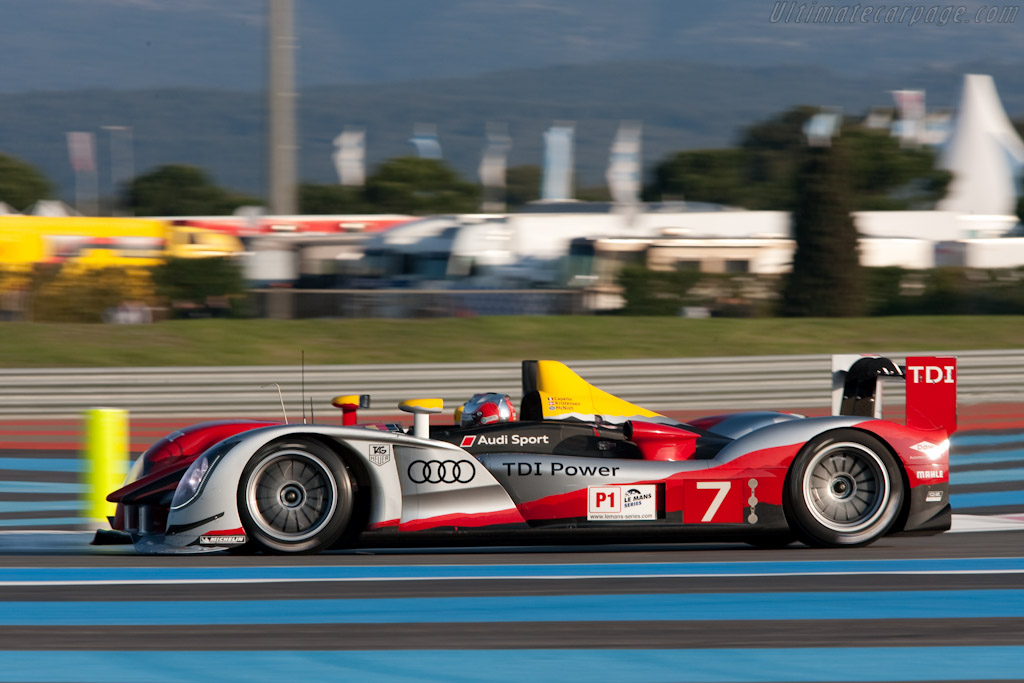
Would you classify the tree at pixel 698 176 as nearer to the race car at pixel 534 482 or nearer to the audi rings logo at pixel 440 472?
the race car at pixel 534 482

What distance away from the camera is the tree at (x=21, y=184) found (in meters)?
73.9

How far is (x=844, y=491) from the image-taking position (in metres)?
6.13

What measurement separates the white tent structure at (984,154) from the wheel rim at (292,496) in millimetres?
60076

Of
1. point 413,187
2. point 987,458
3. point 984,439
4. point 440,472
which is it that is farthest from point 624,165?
point 440,472

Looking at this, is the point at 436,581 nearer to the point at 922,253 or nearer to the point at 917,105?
the point at 922,253

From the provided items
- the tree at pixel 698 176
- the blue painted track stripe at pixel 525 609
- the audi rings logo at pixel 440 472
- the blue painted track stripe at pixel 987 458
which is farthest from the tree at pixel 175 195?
the blue painted track stripe at pixel 525 609

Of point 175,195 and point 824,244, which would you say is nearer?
point 824,244

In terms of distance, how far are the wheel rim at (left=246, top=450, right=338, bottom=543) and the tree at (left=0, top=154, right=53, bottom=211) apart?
7240 cm

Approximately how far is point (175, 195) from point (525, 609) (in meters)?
75.6

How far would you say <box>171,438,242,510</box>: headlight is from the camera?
5.65 meters

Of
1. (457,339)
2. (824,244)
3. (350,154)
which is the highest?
(350,154)

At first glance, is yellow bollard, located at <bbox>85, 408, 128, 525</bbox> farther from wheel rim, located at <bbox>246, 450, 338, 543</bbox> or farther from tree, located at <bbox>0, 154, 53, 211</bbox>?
tree, located at <bbox>0, 154, 53, 211</bbox>

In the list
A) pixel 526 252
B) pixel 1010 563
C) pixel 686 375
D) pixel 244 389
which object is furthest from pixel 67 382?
pixel 526 252

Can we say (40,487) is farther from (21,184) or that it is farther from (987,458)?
(21,184)
